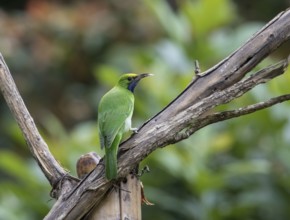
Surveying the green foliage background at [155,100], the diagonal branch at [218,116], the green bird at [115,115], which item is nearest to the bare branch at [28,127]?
the green bird at [115,115]

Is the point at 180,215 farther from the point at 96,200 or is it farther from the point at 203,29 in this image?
the point at 96,200

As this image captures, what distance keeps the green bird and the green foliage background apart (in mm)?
1222

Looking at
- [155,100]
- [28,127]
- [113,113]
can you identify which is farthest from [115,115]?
[155,100]

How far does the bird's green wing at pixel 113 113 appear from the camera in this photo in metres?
2.29

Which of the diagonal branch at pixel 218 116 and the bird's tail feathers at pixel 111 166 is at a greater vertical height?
the diagonal branch at pixel 218 116

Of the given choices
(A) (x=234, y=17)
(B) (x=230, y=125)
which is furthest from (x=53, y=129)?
(A) (x=234, y=17)

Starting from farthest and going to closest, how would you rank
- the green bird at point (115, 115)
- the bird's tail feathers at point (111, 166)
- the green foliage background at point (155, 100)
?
the green foliage background at point (155, 100) < the green bird at point (115, 115) < the bird's tail feathers at point (111, 166)

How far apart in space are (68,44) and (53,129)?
1.43 m

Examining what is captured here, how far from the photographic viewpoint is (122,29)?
635 cm

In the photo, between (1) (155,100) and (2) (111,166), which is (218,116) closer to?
(2) (111,166)

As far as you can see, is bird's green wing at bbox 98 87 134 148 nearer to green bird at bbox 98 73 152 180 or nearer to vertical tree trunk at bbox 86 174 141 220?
green bird at bbox 98 73 152 180

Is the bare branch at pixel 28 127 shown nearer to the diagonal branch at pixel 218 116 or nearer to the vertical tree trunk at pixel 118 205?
the vertical tree trunk at pixel 118 205

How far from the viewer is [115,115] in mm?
2338

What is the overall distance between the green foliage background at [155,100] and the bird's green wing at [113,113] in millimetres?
1282
